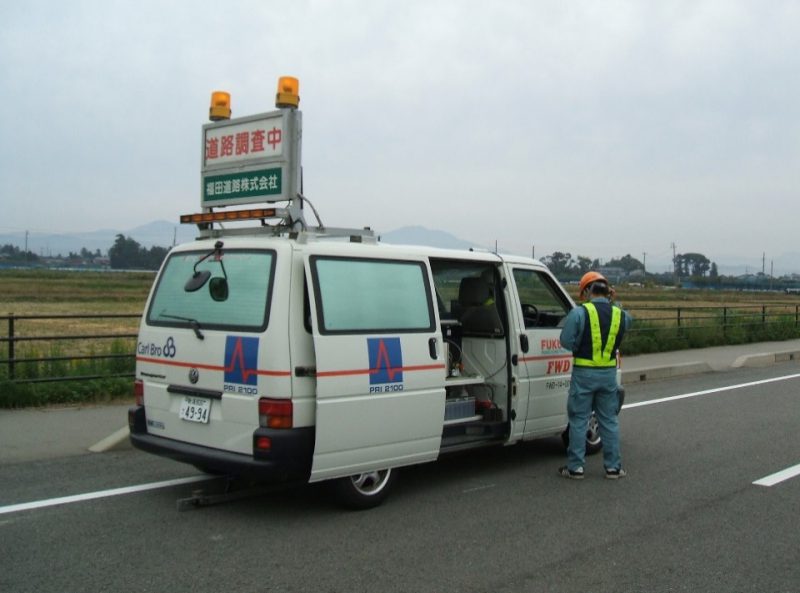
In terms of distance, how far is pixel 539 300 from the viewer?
24.9ft

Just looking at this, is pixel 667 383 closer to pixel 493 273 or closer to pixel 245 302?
pixel 493 273

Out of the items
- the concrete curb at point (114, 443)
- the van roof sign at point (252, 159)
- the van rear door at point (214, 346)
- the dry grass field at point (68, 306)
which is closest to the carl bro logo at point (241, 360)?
the van rear door at point (214, 346)

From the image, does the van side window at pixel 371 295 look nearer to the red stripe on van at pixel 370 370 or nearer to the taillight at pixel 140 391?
the red stripe on van at pixel 370 370

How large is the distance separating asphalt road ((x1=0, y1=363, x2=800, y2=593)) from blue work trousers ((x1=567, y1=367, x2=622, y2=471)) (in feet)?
0.74

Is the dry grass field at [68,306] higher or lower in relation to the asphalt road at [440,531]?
higher

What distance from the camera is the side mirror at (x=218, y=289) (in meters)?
5.64

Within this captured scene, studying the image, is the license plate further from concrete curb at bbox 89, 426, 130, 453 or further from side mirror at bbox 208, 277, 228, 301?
concrete curb at bbox 89, 426, 130, 453

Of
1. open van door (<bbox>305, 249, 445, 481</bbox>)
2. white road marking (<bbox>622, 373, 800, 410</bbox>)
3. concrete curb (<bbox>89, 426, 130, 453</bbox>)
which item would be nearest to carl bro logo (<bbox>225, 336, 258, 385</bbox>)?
open van door (<bbox>305, 249, 445, 481</bbox>)

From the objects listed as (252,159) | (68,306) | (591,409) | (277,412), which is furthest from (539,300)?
(68,306)

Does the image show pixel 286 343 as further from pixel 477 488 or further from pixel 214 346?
pixel 477 488

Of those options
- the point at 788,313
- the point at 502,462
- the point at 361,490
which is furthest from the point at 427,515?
the point at 788,313

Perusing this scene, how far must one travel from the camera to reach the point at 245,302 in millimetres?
5477

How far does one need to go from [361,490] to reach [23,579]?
2.26m

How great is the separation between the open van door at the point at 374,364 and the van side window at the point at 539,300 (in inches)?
55.6
